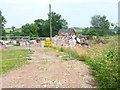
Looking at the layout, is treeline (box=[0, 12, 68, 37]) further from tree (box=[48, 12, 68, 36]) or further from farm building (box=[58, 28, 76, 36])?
farm building (box=[58, 28, 76, 36])

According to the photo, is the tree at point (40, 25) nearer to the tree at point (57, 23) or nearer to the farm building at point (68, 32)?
the tree at point (57, 23)

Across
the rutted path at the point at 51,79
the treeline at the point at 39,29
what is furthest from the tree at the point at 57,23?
the rutted path at the point at 51,79

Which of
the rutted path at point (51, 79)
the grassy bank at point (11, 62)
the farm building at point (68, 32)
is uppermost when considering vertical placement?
the farm building at point (68, 32)

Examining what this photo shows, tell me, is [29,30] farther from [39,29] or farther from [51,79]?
[51,79]

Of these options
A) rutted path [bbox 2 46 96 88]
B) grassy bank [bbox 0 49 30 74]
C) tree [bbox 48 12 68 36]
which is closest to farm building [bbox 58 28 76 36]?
tree [bbox 48 12 68 36]

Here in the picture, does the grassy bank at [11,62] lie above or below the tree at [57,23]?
Result: below

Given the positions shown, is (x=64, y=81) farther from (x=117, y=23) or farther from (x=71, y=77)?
(x=117, y=23)

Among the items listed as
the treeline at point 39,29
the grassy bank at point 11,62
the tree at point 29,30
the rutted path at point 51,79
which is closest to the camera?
the rutted path at point 51,79

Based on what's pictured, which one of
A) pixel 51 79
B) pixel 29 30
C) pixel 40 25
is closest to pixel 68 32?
pixel 29 30

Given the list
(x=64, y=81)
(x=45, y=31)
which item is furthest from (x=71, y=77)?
(x=45, y=31)

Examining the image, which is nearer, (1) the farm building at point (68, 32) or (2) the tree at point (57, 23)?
(1) the farm building at point (68, 32)

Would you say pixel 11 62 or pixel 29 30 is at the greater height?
pixel 29 30

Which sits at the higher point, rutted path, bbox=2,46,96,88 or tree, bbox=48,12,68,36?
tree, bbox=48,12,68,36

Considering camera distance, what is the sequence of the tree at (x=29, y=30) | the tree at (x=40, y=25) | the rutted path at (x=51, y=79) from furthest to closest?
the tree at (x=40, y=25) → the tree at (x=29, y=30) → the rutted path at (x=51, y=79)
